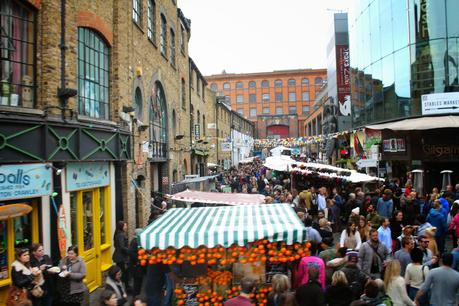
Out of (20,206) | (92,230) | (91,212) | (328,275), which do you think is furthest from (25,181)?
(328,275)

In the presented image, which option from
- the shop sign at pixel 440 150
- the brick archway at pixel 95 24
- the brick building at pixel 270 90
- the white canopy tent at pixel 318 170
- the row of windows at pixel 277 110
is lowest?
the white canopy tent at pixel 318 170

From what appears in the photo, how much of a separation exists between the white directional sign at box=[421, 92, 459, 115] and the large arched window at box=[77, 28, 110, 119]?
1455 centimetres

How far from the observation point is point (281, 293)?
605 cm

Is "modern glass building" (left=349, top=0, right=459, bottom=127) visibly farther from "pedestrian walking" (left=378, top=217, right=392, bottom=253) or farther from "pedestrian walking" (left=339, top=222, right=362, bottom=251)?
"pedestrian walking" (left=339, top=222, right=362, bottom=251)

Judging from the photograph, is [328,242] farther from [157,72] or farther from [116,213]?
[157,72]

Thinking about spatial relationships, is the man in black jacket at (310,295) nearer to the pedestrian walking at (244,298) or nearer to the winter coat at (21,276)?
the pedestrian walking at (244,298)

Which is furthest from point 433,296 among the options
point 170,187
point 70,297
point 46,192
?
point 170,187

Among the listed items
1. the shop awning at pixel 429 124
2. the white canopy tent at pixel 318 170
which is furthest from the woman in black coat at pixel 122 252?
the shop awning at pixel 429 124

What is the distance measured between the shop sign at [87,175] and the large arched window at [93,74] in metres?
1.31

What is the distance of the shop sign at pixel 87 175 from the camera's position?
934 centimetres

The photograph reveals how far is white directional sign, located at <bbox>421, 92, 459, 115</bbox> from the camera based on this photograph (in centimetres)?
1903

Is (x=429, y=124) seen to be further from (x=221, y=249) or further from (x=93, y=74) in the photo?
(x=221, y=249)

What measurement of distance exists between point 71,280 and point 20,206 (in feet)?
4.88

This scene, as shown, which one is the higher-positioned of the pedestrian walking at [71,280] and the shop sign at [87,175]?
the shop sign at [87,175]
